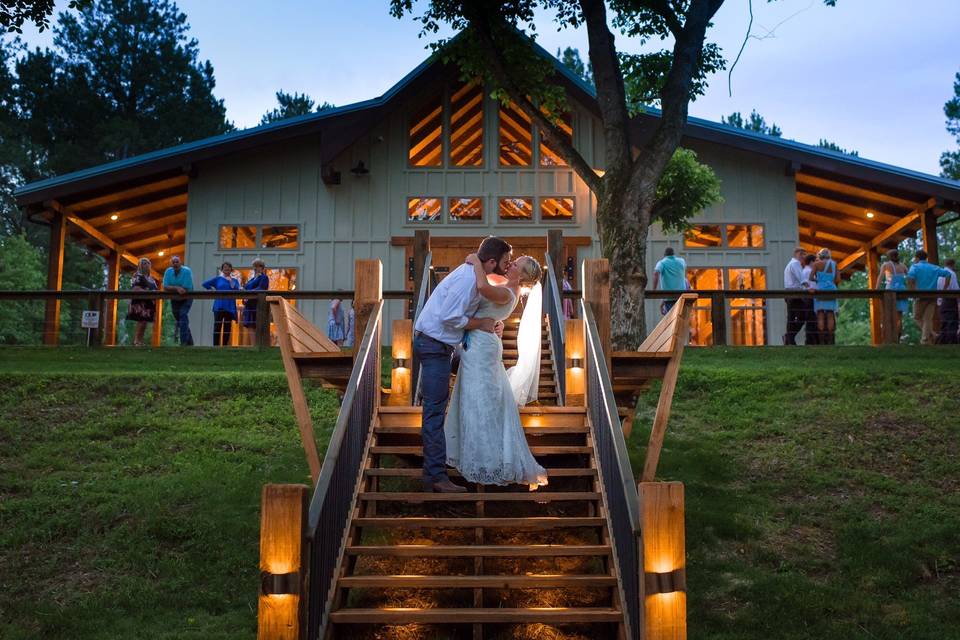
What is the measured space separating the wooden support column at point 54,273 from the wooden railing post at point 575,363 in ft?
36.0

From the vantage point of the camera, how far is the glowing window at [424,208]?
749 inches

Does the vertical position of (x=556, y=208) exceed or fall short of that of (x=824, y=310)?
it exceeds it

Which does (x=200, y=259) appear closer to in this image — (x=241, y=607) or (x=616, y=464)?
(x=241, y=607)

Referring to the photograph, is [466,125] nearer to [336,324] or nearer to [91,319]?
[336,324]

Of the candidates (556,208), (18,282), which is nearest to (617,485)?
(556,208)

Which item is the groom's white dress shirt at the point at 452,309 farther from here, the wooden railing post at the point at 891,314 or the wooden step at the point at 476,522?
the wooden railing post at the point at 891,314

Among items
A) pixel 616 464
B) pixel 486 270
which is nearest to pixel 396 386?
pixel 486 270

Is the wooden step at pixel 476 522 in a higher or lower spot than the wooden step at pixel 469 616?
higher

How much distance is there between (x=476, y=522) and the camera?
229 inches

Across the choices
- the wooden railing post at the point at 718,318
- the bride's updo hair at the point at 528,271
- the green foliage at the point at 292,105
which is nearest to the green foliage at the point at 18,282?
the green foliage at the point at 292,105

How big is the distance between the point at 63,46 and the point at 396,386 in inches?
Answer: 1394

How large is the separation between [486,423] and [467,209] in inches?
518

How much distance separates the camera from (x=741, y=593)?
6.47m

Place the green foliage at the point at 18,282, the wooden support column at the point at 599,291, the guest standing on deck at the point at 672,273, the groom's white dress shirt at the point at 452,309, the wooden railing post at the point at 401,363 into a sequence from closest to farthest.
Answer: the groom's white dress shirt at the point at 452,309 → the wooden support column at the point at 599,291 → the wooden railing post at the point at 401,363 → the guest standing on deck at the point at 672,273 → the green foliage at the point at 18,282
